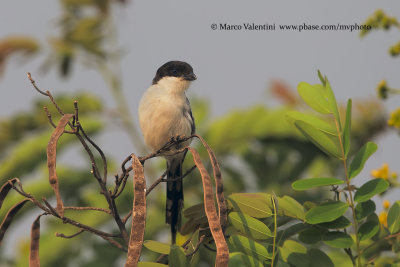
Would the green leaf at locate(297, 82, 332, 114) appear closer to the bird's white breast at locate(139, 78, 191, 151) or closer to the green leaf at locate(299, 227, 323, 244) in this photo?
the green leaf at locate(299, 227, 323, 244)

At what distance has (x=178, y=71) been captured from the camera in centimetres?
514

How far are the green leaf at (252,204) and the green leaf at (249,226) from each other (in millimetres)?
49

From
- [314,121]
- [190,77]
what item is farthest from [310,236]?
[190,77]

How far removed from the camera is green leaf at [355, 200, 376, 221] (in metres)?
2.34

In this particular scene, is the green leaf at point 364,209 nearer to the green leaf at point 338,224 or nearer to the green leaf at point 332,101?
the green leaf at point 338,224

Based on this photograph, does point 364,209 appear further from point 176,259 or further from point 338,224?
point 176,259

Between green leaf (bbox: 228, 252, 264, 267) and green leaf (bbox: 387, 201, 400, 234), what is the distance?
2.04 ft

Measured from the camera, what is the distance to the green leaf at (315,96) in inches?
94.9

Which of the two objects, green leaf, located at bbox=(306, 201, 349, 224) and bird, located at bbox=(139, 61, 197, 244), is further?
bird, located at bbox=(139, 61, 197, 244)

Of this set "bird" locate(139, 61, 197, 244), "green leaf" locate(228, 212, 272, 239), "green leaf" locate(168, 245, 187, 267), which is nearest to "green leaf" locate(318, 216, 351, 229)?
"green leaf" locate(228, 212, 272, 239)

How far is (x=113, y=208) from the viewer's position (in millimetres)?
2062

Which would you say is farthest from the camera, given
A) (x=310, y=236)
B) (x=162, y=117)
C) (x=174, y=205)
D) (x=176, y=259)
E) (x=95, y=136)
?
(x=95, y=136)

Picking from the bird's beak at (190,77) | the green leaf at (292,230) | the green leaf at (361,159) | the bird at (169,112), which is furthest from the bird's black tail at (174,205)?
the green leaf at (361,159)

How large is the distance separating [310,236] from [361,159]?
37 cm
